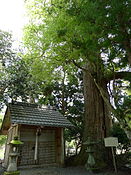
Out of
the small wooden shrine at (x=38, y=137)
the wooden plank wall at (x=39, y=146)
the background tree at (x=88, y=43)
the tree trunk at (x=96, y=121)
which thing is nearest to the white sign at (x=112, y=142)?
the background tree at (x=88, y=43)

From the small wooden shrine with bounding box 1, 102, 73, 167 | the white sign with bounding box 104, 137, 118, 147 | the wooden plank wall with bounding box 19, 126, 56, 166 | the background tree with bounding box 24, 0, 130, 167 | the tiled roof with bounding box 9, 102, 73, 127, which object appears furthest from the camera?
the wooden plank wall with bounding box 19, 126, 56, 166

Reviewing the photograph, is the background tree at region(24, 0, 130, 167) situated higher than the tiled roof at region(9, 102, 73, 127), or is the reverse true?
the background tree at region(24, 0, 130, 167)

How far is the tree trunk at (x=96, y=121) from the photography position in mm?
6903

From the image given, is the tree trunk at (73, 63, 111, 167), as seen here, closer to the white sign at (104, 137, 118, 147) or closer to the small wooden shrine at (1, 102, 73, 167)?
the small wooden shrine at (1, 102, 73, 167)

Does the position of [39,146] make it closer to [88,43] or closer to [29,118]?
[29,118]

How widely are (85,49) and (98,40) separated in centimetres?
57

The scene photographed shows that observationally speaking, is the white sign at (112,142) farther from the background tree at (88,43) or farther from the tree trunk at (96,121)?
the tree trunk at (96,121)

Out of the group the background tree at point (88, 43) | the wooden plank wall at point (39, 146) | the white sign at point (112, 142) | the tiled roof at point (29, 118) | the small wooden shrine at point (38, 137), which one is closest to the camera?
the background tree at point (88, 43)

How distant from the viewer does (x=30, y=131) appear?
7.90 meters

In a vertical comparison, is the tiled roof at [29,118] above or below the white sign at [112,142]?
above

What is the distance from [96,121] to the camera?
7734mm

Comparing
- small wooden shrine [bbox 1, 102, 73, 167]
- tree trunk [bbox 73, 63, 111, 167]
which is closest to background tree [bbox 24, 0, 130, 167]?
tree trunk [bbox 73, 63, 111, 167]

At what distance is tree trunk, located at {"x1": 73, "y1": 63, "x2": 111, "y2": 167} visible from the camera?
6.90 m

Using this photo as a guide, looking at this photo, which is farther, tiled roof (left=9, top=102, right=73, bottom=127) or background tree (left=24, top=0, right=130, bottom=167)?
tiled roof (left=9, top=102, right=73, bottom=127)
